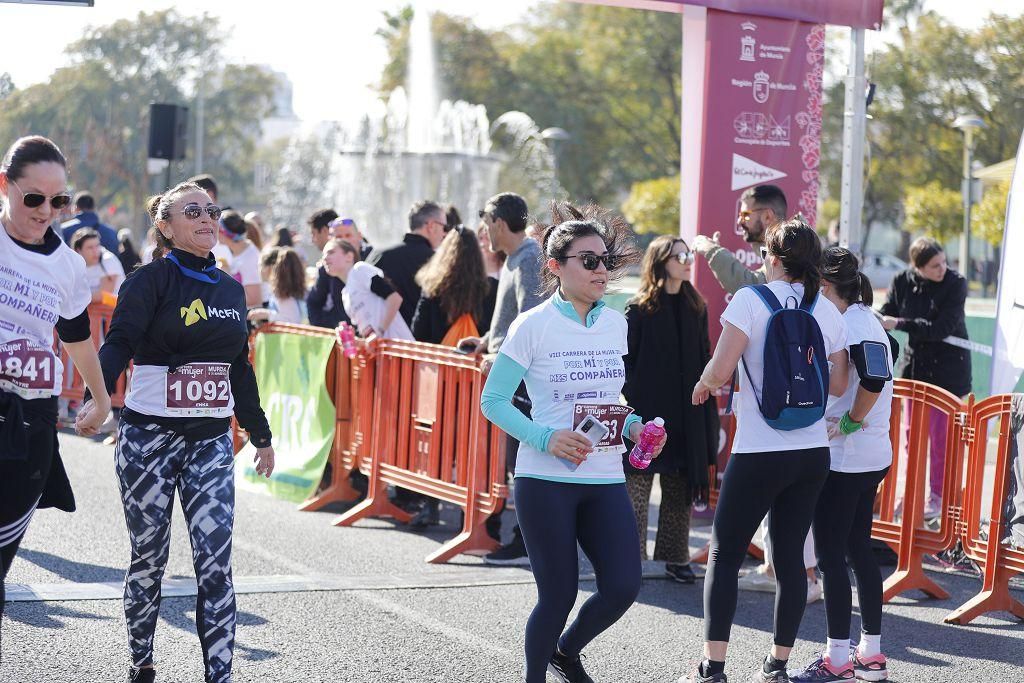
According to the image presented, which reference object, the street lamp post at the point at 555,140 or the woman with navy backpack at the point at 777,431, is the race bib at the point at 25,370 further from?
the street lamp post at the point at 555,140

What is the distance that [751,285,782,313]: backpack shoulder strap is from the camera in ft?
17.6

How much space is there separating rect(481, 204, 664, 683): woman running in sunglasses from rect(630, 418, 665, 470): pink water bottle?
0.20 feet

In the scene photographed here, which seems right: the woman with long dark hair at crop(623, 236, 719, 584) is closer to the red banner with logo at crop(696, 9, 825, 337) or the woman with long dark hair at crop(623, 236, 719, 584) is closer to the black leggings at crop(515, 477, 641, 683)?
the red banner with logo at crop(696, 9, 825, 337)

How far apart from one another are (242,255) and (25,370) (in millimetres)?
7025

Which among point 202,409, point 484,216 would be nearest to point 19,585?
point 202,409

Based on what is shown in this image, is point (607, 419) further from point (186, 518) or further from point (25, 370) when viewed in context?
point (25, 370)

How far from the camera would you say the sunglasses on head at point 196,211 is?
5055 millimetres

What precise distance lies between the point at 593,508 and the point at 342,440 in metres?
5.15

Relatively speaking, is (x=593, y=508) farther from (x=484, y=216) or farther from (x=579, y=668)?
(x=484, y=216)

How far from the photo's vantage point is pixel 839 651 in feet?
18.7

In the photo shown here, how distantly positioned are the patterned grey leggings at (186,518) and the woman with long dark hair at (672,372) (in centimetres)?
296

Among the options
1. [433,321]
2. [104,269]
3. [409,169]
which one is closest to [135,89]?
[409,169]

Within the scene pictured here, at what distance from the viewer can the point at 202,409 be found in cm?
502

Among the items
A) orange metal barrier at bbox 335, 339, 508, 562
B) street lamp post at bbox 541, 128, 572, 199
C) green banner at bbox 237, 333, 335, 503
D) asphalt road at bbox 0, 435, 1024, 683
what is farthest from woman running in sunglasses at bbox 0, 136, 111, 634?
street lamp post at bbox 541, 128, 572, 199
